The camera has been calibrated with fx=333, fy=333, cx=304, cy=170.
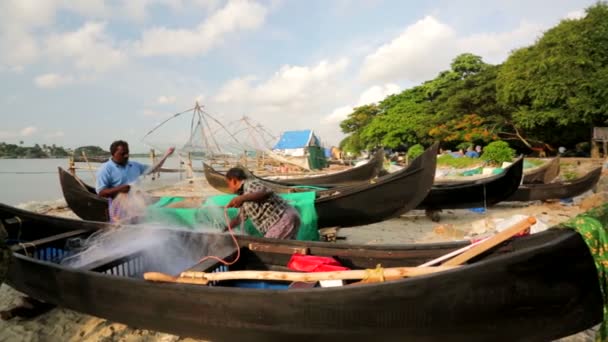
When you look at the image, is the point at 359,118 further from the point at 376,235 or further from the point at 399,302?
the point at 399,302

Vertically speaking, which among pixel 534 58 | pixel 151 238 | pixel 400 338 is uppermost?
pixel 534 58

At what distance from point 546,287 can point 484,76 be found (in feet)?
92.3

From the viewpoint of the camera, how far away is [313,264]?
9.84 ft

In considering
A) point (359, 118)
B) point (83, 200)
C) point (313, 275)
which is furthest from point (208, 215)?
point (359, 118)

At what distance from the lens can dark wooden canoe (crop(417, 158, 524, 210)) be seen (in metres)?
7.13

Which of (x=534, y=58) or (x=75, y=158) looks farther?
(x=534, y=58)

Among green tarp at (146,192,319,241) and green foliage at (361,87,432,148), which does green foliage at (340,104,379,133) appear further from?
green tarp at (146,192,319,241)

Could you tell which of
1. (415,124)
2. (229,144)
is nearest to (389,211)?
(229,144)

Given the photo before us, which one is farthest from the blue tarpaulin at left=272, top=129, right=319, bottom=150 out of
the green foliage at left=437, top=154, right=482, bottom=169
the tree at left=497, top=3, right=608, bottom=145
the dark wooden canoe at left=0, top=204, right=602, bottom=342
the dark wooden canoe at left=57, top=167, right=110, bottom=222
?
the dark wooden canoe at left=0, top=204, right=602, bottom=342

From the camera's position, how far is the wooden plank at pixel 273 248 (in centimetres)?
325

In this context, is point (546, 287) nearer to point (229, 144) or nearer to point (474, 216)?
point (474, 216)

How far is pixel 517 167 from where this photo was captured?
702 centimetres

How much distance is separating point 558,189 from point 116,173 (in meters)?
9.24

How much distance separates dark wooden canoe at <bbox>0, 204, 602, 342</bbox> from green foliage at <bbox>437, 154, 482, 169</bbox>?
19.5m
